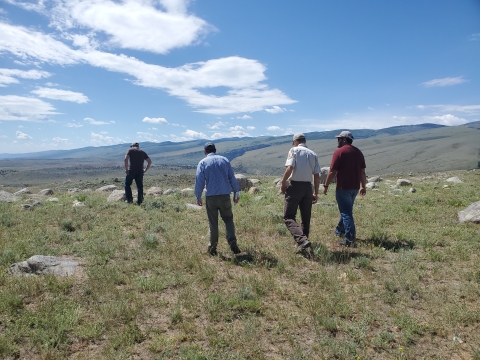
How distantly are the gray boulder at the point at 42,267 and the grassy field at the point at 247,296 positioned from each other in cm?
23

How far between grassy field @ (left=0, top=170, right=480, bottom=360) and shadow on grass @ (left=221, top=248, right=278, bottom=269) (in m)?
0.05

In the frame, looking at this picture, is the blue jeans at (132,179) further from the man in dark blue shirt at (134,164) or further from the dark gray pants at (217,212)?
the dark gray pants at (217,212)

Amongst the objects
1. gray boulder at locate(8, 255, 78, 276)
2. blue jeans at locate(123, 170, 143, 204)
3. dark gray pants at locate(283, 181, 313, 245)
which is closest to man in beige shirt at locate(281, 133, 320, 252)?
dark gray pants at locate(283, 181, 313, 245)

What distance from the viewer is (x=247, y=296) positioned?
17.0 ft

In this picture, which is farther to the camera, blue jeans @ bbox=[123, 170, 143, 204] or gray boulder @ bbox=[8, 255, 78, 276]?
blue jeans @ bbox=[123, 170, 143, 204]

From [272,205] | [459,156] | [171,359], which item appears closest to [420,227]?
[272,205]

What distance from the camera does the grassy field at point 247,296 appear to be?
157 inches

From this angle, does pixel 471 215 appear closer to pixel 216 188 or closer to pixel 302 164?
pixel 302 164

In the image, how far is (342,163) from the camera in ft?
24.7

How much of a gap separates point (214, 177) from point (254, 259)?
7.06 ft

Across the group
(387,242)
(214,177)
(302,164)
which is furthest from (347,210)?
(214,177)

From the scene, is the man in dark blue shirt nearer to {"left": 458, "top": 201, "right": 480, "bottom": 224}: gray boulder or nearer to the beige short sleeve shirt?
the beige short sleeve shirt

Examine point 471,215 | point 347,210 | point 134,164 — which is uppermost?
point 134,164

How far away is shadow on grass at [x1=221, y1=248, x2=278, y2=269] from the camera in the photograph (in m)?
6.53
